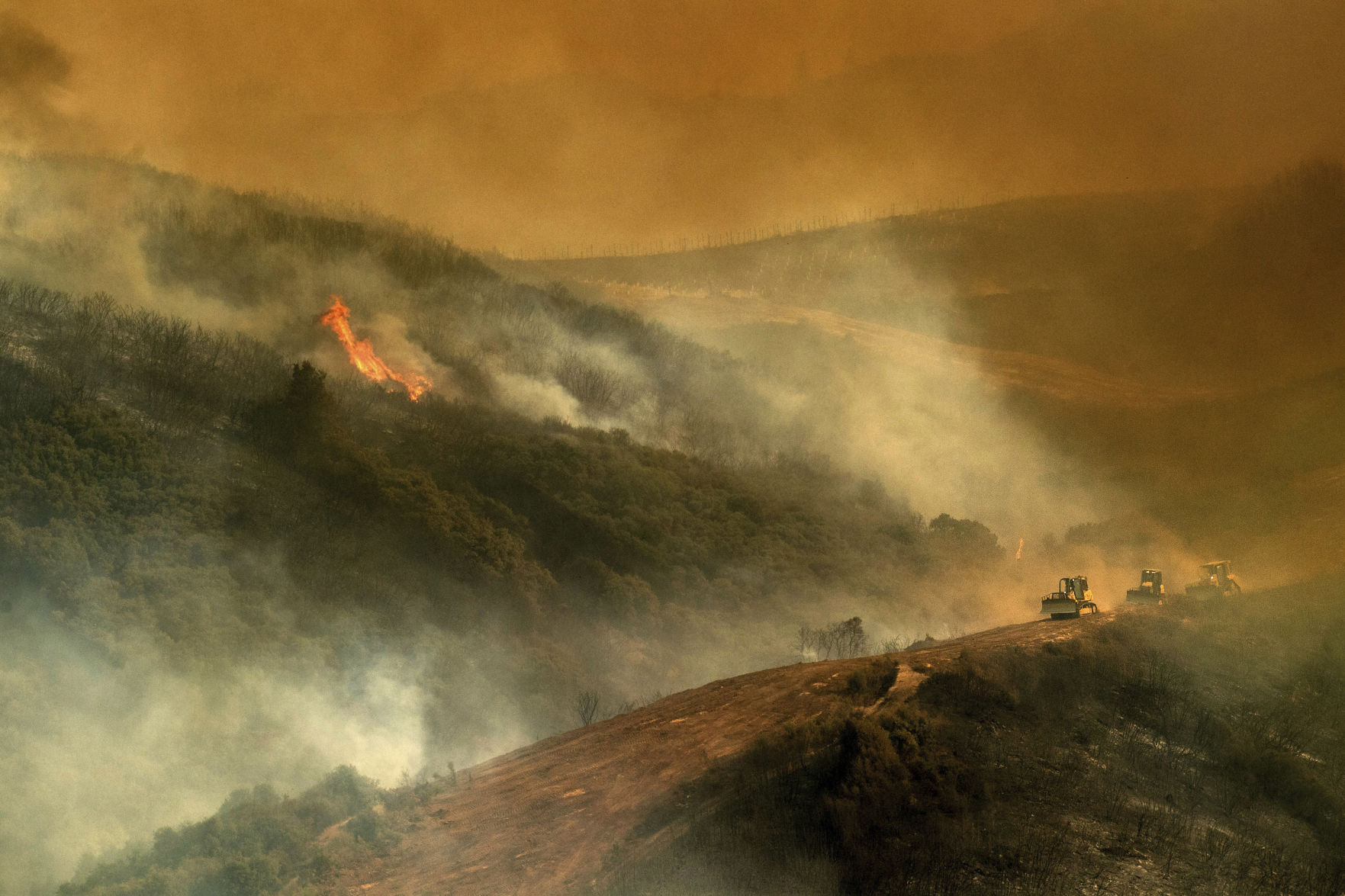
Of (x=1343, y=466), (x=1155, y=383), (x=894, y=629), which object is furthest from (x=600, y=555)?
(x=1155, y=383)

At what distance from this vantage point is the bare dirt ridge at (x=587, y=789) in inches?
915

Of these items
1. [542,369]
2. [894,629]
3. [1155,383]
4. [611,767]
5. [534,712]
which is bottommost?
[611,767]

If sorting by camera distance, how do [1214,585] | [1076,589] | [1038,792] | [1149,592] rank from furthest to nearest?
1. [1149,592]
2. [1076,589]
3. [1214,585]
4. [1038,792]

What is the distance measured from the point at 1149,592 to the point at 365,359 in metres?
76.2

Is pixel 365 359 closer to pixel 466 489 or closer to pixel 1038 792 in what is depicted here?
pixel 466 489

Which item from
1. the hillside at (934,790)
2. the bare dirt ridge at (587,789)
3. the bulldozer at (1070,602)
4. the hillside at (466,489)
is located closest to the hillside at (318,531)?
the hillside at (466,489)

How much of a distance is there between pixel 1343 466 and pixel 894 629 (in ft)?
138

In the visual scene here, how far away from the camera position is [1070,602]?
47375mm

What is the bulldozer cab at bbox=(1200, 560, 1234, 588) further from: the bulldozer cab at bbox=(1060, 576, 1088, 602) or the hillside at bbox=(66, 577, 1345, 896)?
the hillside at bbox=(66, 577, 1345, 896)

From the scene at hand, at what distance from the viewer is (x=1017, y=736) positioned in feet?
82.3

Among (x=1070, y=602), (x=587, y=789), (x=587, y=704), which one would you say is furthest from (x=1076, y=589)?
(x=587, y=789)

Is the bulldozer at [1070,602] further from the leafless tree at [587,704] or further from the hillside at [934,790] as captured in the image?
the leafless tree at [587,704]

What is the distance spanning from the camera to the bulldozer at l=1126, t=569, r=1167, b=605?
165ft

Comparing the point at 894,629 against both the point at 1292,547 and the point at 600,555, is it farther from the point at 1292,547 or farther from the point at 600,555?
the point at 1292,547
